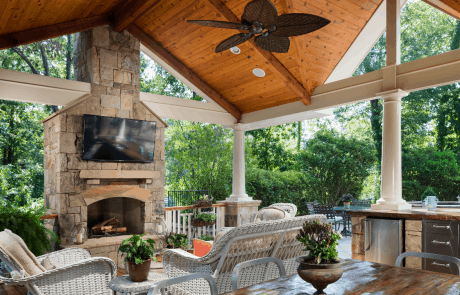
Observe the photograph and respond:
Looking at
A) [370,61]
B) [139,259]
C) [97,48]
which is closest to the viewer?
[139,259]

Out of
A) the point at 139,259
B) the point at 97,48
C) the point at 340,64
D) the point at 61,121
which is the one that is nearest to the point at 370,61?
the point at 340,64

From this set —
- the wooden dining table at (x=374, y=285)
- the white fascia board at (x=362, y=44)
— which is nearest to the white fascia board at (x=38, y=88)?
the white fascia board at (x=362, y=44)

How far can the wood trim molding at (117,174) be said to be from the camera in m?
5.67

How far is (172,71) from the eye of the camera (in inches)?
285

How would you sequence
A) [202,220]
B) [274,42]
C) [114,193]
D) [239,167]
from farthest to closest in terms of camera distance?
[239,167]
[202,220]
[114,193]
[274,42]

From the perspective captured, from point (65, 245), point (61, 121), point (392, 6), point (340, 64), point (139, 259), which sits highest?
point (392, 6)

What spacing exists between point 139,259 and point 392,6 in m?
4.77

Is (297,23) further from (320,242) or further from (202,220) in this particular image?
(202,220)

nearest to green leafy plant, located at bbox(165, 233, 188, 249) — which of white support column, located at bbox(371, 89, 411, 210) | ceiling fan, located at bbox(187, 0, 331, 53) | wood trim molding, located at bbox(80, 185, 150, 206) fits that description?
wood trim molding, located at bbox(80, 185, 150, 206)

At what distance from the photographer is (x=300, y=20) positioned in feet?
10.4

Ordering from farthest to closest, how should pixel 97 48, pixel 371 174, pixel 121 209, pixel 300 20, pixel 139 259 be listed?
pixel 371 174
pixel 121 209
pixel 97 48
pixel 300 20
pixel 139 259

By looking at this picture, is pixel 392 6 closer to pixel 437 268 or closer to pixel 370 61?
pixel 437 268

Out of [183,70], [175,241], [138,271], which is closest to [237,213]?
[175,241]

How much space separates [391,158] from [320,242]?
3.75 metres
